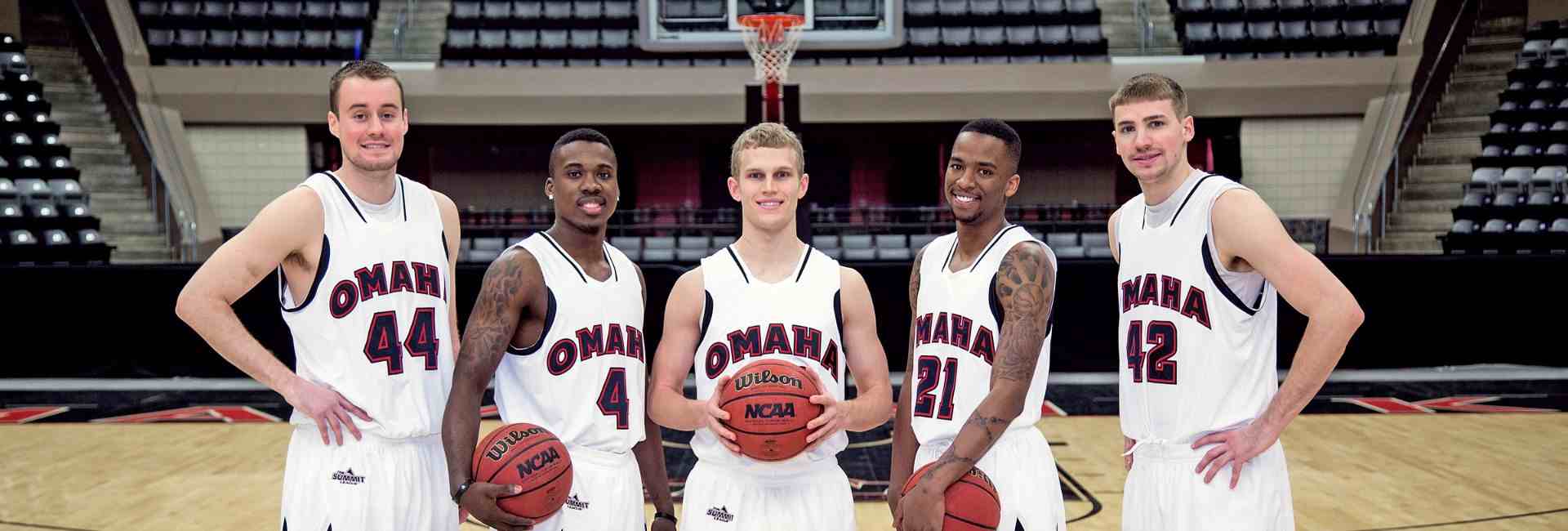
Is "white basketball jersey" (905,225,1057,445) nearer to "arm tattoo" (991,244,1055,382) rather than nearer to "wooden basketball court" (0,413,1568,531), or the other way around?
"arm tattoo" (991,244,1055,382)

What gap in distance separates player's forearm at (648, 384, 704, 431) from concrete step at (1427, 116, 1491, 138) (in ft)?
49.6

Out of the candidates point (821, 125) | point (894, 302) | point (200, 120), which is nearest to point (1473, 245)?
point (894, 302)

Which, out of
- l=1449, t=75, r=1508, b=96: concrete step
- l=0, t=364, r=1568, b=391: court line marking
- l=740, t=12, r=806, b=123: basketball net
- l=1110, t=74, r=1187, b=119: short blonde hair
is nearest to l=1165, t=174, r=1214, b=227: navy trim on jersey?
l=1110, t=74, r=1187, b=119: short blonde hair

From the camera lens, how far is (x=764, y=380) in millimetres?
2482

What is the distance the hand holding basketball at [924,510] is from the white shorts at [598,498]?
769 mm

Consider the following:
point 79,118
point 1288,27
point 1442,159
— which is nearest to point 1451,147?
point 1442,159

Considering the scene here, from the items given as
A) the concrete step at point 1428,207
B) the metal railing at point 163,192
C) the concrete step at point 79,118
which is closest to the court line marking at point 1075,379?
the metal railing at point 163,192

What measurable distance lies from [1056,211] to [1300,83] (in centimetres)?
369

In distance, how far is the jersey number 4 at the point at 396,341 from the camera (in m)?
2.77

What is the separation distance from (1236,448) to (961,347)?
2.27 feet

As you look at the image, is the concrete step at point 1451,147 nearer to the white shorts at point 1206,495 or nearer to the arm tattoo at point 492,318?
the white shorts at point 1206,495

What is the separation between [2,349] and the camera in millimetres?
8805

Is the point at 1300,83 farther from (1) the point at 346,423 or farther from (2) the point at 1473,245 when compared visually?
(1) the point at 346,423

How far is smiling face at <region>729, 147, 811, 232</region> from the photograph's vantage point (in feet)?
8.84
